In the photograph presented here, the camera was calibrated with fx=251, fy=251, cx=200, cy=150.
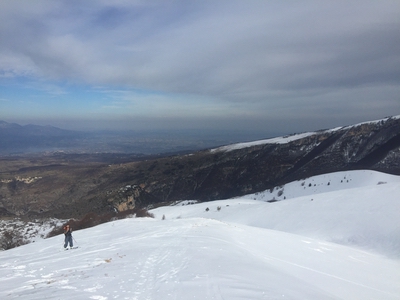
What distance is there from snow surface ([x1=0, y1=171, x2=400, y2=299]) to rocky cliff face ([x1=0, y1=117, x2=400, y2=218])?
73.1 feet

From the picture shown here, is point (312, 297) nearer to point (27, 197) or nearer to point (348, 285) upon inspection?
point (348, 285)

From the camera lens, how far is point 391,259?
11.4 meters

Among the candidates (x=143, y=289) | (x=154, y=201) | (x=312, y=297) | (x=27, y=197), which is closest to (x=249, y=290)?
(x=312, y=297)

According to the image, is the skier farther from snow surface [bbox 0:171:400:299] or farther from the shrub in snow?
the shrub in snow

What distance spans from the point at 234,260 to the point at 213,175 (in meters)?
39.7

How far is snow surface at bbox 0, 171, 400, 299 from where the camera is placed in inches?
266

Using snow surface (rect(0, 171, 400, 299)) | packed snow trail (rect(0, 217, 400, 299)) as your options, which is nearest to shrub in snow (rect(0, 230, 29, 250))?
packed snow trail (rect(0, 217, 400, 299))

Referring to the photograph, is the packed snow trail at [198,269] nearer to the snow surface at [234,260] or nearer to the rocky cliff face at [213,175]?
the snow surface at [234,260]

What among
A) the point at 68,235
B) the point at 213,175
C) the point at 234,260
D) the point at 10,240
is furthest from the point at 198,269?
the point at 213,175

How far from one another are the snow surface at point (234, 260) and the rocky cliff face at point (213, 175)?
22296 millimetres

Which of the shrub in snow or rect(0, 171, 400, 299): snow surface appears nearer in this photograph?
rect(0, 171, 400, 299): snow surface

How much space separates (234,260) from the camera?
9133mm

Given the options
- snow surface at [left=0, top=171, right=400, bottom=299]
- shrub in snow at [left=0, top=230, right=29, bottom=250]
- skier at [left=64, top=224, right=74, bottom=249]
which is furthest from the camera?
shrub in snow at [left=0, top=230, right=29, bottom=250]

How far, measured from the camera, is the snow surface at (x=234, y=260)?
6758 millimetres
